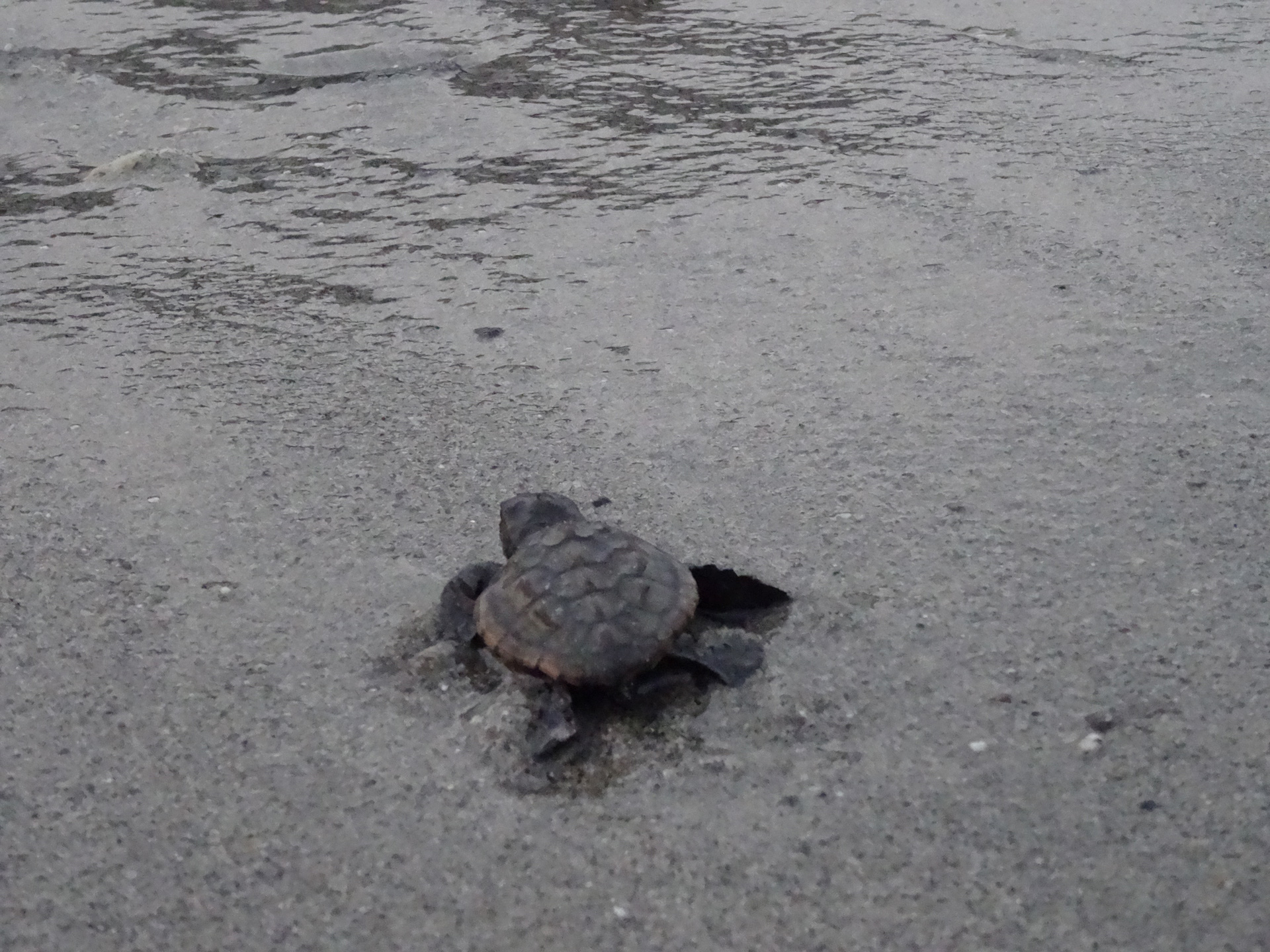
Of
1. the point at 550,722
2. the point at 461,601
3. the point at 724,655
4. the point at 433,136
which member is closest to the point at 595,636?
the point at 550,722

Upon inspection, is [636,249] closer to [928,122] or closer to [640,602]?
[928,122]

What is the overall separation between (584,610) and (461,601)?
0.37m

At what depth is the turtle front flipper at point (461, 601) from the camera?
8.76ft

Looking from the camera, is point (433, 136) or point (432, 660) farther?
point (433, 136)

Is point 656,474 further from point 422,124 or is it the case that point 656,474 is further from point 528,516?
point 422,124

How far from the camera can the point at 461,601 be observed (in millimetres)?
2699

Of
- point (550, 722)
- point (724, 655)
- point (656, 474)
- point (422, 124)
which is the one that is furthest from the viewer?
point (422, 124)

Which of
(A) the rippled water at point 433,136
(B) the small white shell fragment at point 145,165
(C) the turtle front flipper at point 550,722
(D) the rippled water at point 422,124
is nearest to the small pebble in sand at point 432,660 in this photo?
(C) the turtle front flipper at point 550,722

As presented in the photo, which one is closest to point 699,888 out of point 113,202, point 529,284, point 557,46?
point 529,284

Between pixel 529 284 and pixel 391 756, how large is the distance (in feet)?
7.06

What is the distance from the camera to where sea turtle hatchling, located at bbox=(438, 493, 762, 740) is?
2.41m

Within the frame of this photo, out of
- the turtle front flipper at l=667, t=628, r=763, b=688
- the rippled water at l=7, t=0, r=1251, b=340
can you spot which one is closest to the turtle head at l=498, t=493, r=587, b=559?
the turtle front flipper at l=667, t=628, r=763, b=688

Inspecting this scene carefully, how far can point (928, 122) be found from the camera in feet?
17.3

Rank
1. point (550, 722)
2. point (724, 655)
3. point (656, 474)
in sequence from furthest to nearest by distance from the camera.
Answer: point (656, 474) → point (724, 655) → point (550, 722)
